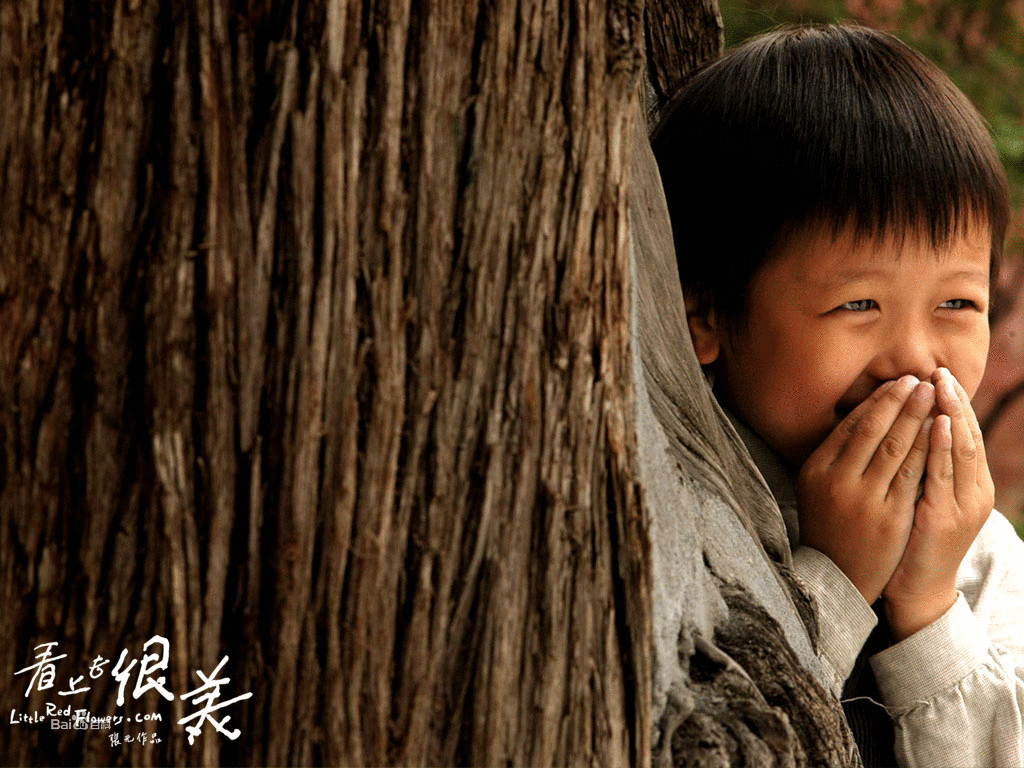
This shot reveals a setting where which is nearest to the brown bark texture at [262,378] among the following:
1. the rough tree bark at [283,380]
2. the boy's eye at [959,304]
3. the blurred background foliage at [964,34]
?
the rough tree bark at [283,380]

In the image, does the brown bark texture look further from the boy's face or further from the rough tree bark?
the boy's face

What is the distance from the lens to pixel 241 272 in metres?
0.90

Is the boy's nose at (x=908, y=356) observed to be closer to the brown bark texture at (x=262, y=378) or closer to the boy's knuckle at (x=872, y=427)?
the boy's knuckle at (x=872, y=427)

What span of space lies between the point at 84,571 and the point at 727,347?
46.7 inches

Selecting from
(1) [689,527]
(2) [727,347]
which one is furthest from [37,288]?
(2) [727,347]

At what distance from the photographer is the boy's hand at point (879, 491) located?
164cm

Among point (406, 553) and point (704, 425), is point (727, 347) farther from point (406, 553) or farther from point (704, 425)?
point (406, 553)

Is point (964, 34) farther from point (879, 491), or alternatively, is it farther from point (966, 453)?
point (879, 491)

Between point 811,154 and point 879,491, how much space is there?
53 centimetres

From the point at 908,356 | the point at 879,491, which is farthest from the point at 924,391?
the point at 879,491

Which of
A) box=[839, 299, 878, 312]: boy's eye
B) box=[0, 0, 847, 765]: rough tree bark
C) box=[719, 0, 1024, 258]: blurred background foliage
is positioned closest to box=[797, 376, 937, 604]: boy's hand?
box=[839, 299, 878, 312]: boy's eye

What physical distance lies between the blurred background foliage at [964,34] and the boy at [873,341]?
4.99ft

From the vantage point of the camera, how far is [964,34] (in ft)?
12.8

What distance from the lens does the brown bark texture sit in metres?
0.89
